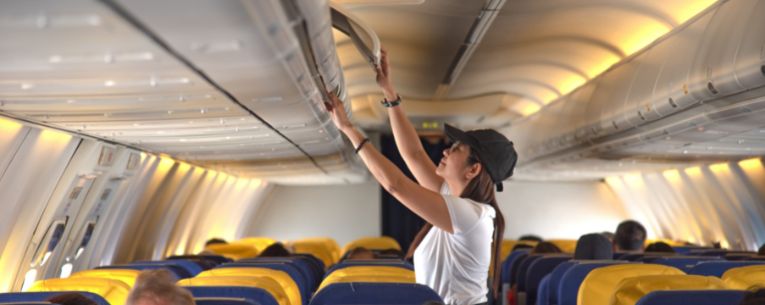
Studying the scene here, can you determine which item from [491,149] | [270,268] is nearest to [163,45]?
[491,149]

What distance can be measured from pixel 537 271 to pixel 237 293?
5.25 meters

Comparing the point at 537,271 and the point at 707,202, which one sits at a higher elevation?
the point at 707,202

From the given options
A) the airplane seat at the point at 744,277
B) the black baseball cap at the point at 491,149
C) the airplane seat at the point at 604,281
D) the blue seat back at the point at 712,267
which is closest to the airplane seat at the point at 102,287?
the black baseball cap at the point at 491,149

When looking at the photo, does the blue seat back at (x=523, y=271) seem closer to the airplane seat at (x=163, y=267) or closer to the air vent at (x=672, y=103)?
the air vent at (x=672, y=103)

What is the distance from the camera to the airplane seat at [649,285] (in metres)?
5.85

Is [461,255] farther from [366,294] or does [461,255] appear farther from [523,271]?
[523,271]

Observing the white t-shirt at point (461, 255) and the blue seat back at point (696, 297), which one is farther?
the blue seat back at point (696, 297)

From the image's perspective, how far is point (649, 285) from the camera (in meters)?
5.83

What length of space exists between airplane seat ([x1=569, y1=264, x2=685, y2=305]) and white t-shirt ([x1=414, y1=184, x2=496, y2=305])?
1.97m

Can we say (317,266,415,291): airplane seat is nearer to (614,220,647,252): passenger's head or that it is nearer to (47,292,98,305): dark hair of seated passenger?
(47,292,98,305): dark hair of seated passenger

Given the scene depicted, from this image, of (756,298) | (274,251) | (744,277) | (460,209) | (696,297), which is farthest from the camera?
(274,251)

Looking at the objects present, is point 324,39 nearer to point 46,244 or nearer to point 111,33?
point 111,33

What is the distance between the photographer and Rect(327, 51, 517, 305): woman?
391 cm

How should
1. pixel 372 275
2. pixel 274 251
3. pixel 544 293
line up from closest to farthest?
pixel 372 275, pixel 544 293, pixel 274 251
